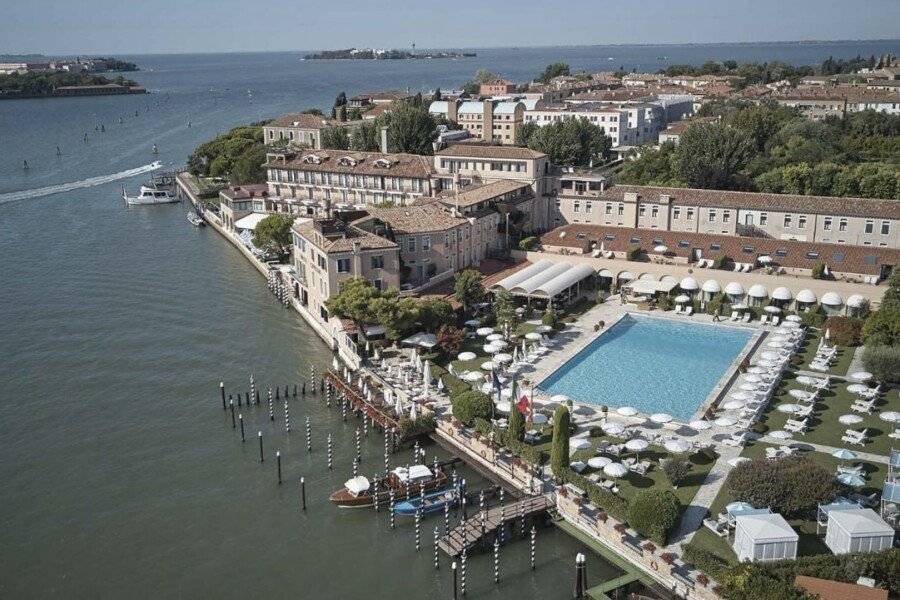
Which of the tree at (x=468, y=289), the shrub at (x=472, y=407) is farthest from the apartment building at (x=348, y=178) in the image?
the shrub at (x=472, y=407)

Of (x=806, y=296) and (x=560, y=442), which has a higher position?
(x=806, y=296)

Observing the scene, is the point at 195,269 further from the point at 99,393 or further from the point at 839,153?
the point at 839,153

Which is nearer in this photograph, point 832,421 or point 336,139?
point 832,421

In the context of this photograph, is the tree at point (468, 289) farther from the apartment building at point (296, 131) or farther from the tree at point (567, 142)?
the apartment building at point (296, 131)

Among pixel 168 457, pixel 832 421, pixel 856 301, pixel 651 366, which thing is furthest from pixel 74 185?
pixel 832 421

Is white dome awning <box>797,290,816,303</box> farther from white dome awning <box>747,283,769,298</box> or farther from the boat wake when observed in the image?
the boat wake

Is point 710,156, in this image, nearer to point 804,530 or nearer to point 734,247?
point 734,247
